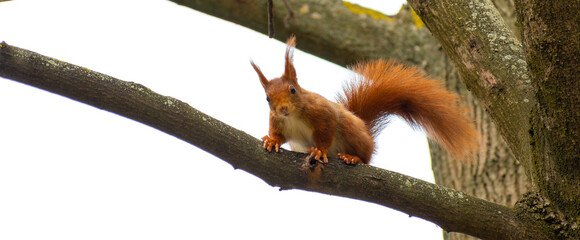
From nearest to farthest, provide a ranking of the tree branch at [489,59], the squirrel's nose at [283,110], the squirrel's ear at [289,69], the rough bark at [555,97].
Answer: the rough bark at [555,97] → the tree branch at [489,59] → the squirrel's nose at [283,110] → the squirrel's ear at [289,69]

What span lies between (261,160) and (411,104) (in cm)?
115

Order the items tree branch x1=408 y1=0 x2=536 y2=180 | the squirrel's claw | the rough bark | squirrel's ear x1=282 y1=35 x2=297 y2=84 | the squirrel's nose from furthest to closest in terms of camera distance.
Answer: squirrel's ear x1=282 y1=35 x2=297 y2=84
the squirrel's nose
the squirrel's claw
tree branch x1=408 y1=0 x2=536 y2=180
the rough bark

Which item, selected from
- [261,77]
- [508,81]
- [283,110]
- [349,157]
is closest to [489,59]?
[508,81]

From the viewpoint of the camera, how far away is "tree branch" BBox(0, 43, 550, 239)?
5.19 ft

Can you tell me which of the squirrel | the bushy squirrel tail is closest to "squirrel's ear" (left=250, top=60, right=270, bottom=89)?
the squirrel

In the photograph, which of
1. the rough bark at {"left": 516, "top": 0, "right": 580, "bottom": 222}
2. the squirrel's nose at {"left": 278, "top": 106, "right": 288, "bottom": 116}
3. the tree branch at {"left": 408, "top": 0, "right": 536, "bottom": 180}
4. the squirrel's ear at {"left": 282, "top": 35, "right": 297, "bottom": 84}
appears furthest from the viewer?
the squirrel's ear at {"left": 282, "top": 35, "right": 297, "bottom": 84}

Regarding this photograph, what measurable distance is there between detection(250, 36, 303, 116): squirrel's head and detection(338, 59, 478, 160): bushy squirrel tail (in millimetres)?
348

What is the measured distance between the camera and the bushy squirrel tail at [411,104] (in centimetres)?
259

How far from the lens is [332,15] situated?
11.3 feet

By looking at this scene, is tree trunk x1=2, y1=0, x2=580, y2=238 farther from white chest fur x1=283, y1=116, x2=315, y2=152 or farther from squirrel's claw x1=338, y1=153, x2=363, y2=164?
white chest fur x1=283, y1=116, x2=315, y2=152

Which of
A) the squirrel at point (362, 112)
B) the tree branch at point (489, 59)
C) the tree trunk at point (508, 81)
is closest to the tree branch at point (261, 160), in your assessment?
the tree trunk at point (508, 81)

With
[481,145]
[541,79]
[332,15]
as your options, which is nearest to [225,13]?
[332,15]

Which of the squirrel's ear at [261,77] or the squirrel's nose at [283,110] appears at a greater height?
the squirrel's ear at [261,77]

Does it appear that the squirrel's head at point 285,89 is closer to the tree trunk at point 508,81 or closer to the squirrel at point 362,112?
the squirrel at point 362,112
